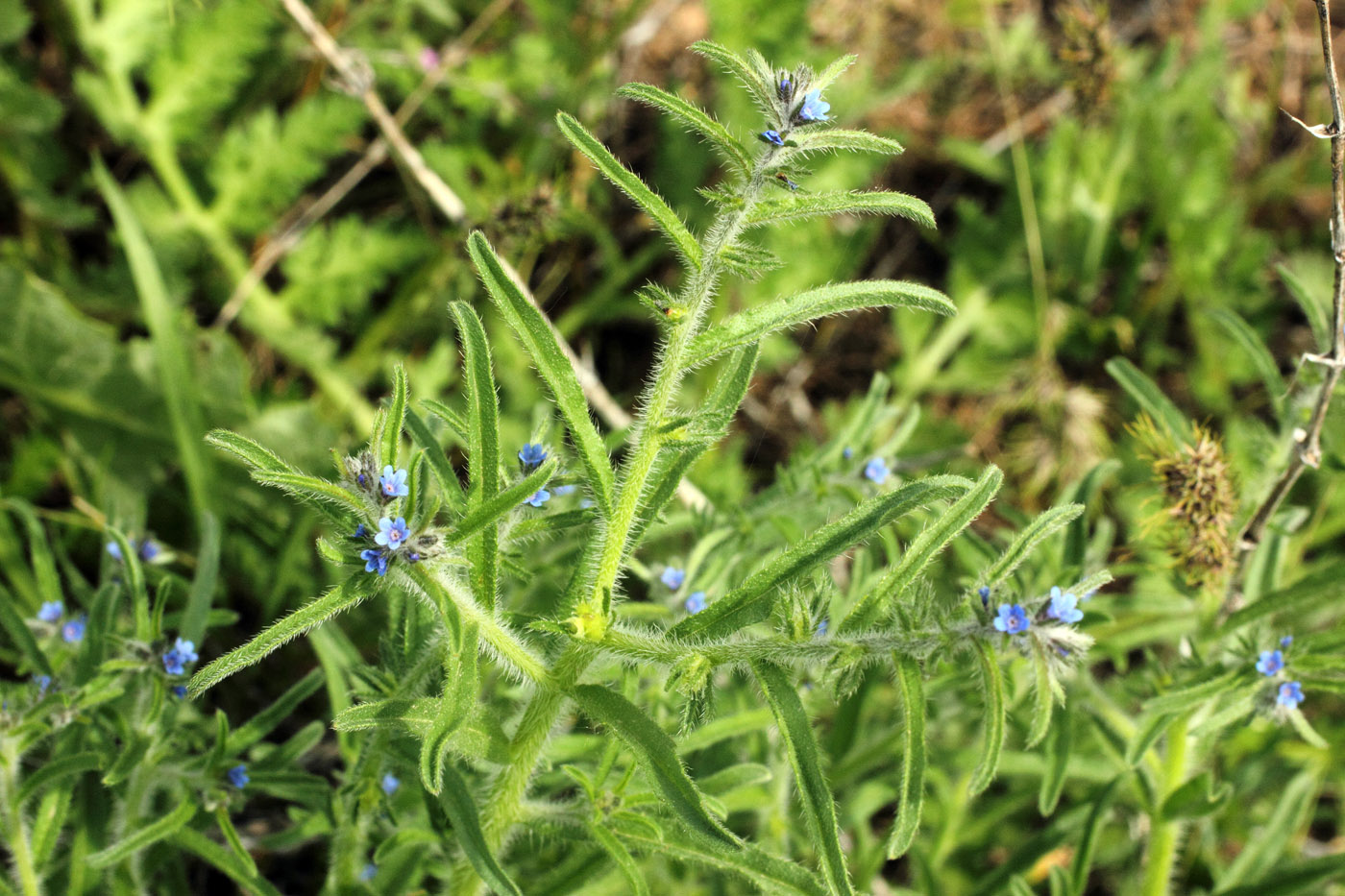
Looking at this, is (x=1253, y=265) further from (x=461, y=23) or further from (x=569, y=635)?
(x=569, y=635)

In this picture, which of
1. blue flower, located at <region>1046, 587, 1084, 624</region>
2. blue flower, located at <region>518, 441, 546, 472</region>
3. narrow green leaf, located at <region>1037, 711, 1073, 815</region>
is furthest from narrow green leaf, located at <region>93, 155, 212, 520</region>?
blue flower, located at <region>1046, 587, 1084, 624</region>

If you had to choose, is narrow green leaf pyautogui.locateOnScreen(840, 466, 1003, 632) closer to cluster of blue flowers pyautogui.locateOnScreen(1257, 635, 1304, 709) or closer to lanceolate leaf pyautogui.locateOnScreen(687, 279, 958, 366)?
lanceolate leaf pyautogui.locateOnScreen(687, 279, 958, 366)

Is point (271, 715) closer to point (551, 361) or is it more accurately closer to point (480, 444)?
point (480, 444)

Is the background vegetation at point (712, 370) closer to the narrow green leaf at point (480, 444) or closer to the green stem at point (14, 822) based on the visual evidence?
the green stem at point (14, 822)

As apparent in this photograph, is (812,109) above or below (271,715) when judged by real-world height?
above

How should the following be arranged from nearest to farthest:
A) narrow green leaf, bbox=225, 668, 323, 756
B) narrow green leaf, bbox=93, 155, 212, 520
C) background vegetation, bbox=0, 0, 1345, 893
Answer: narrow green leaf, bbox=225, 668, 323, 756, background vegetation, bbox=0, 0, 1345, 893, narrow green leaf, bbox=93, 155, 212, 520

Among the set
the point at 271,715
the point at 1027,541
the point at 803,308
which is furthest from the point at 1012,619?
the point at 271,715
